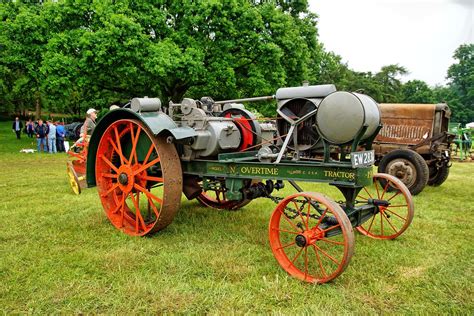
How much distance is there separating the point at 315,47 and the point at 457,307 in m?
17.2

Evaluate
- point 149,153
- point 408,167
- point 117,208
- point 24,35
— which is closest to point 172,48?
point 24,35

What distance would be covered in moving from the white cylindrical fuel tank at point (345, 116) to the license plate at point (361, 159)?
0.17m

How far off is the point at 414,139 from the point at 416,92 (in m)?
47.3

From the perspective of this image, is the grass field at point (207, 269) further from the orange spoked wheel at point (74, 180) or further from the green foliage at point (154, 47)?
the green foliage at point (154, 47)

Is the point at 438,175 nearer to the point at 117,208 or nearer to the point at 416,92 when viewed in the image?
the point at 117,208

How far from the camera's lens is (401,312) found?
281 cm

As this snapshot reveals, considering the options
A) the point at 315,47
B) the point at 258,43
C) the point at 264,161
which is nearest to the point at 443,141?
the point at 264,161

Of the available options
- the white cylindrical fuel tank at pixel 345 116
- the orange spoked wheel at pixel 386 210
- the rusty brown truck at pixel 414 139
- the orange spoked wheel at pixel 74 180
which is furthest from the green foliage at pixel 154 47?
the white cylindrical fuel tank at pixel 345 116

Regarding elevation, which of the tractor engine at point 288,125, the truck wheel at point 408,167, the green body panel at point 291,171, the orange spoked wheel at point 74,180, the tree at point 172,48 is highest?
the tree at point 172,48

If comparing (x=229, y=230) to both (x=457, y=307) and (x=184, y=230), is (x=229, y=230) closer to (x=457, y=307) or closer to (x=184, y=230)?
(x=184, y=230)

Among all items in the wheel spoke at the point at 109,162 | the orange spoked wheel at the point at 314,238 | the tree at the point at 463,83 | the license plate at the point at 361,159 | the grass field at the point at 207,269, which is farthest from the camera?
the tree at the point at 463,83

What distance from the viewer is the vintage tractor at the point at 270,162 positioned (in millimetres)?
3422

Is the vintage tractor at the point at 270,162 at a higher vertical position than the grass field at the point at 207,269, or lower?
higher

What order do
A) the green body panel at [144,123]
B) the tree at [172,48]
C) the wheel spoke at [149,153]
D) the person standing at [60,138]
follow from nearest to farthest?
the green body panel at [144,123]
the wheel spoke at [149,153]
the tree at [172,48]
the person standing at [60,138]
